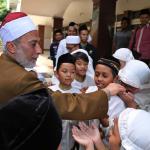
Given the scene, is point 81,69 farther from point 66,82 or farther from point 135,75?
point 135,75

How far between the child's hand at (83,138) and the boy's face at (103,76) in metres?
0.83

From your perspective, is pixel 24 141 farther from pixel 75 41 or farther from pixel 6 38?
pixel 75 41

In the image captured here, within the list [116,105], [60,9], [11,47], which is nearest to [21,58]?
[11,47]

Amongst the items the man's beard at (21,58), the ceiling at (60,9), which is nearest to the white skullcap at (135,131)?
the man's beard at (21,58)

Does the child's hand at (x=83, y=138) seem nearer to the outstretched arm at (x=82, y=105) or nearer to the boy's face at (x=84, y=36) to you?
the outstretched arm at (x=82, y=105)

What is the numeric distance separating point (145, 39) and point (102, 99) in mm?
5038

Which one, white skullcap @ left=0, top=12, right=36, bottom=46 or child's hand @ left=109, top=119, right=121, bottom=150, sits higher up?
white skullcap @ left=0, top=12, right=36, bottom=46

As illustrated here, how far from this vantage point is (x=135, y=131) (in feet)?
6.94

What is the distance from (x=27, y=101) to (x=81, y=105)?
156 cm

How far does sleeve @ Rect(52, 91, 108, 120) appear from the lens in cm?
251

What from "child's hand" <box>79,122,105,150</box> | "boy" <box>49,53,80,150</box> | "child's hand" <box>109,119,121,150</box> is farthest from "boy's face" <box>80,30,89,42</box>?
"child's hand" <box>109,119,121,150</box>

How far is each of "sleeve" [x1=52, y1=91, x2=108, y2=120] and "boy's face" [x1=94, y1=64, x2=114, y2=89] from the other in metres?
0.89

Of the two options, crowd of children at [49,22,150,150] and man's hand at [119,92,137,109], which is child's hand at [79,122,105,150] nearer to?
crowd of children at [49,22,150,150]

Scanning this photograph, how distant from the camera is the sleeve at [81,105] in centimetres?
251
